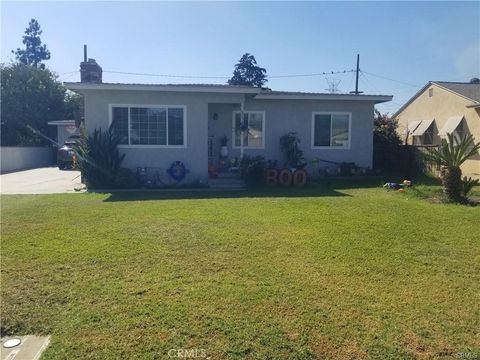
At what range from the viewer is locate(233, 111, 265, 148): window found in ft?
49.7

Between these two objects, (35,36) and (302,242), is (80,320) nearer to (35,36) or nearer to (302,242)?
(302,242)

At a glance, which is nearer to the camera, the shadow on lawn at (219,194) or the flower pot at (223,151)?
the shadow on lawn at (219,194)

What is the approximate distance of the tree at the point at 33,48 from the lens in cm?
4706

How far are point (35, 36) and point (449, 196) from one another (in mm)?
51673

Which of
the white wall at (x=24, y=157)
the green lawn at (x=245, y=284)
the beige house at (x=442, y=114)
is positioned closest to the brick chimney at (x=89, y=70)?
the green lawn at (x=245, y=284)

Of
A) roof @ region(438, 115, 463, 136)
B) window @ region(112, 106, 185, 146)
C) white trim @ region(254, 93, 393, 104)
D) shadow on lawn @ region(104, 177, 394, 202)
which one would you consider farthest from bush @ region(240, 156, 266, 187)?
roof @ region(438, 115, 463, 136)

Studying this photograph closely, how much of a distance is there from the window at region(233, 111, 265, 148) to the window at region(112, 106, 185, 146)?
2.70 meters

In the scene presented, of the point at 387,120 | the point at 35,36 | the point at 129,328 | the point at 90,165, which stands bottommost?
the point at 129,328

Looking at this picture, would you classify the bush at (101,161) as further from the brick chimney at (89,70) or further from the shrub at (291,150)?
the shrub at (291,150)

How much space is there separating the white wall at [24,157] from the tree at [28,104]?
13.9 feet

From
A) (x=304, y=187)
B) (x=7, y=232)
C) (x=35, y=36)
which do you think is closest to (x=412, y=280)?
(x=7, y=232)

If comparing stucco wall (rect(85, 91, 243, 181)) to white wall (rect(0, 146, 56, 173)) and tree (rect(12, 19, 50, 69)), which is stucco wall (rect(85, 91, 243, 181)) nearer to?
white wall (rect(0, 146, 56, 173))

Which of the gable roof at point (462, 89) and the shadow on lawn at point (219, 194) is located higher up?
the gable roof at point (462, 89)

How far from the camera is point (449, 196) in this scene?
32.3ft
